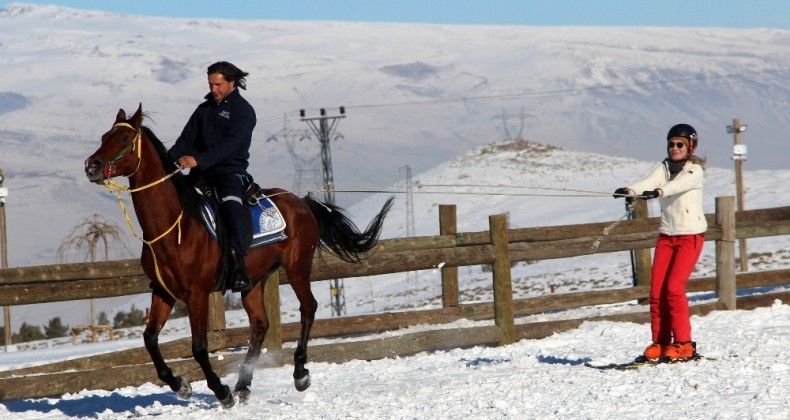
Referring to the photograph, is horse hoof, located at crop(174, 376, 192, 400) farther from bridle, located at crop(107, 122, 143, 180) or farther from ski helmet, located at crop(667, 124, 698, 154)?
ski helmet, located at crop(667, 124, 698, 154)

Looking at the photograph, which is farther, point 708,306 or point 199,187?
point 708,306

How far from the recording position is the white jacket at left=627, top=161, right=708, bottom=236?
8234 mm

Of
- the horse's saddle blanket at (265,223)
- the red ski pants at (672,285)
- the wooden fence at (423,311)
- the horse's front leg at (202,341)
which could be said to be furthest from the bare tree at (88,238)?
the red ski pants at (672,285)

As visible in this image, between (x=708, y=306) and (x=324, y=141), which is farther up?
(x=324, y=141)

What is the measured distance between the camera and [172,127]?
14250 centimetres

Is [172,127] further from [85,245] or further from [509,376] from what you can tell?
[509,376]

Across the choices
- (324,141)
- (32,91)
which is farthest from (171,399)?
(32,91)

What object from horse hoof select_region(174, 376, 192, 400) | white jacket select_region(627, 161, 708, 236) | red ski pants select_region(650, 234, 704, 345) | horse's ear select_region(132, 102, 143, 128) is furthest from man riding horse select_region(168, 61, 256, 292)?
red ski pants select_region(650, 234, 704, 345)

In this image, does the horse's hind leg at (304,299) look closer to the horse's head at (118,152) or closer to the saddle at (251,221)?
the saddle at (251,221)

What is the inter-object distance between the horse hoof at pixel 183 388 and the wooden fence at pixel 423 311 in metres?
1.09

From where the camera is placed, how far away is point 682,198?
27.4ft

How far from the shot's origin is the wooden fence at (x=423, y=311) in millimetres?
9133

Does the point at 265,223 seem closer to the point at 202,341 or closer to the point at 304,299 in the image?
the point at 304,299

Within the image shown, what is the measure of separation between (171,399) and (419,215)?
238 feet
